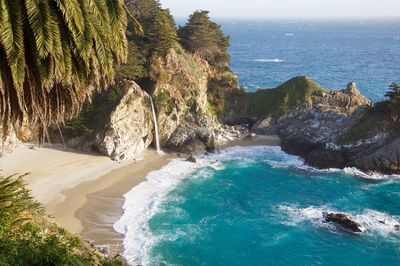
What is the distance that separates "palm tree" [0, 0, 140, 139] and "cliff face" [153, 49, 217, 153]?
40087 millimetres

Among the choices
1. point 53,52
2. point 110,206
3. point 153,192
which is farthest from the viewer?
point 153,192

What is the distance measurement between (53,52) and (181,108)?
45.1 m

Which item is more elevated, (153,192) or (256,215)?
(153,192)

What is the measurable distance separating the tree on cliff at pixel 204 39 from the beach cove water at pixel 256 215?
64.7ft

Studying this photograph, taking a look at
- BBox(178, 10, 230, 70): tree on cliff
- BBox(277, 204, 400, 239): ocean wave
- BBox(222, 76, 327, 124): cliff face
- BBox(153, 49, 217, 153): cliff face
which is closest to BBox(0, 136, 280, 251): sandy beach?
BBox(153, 49, 217, 153): cliff face

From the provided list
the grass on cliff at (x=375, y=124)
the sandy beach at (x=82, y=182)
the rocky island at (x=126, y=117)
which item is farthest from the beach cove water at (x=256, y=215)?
the grass on cliff at (x=375, y=124)

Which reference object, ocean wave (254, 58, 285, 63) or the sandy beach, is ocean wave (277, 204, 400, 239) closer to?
the sandy beach

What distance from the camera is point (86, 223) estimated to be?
35.0 metres

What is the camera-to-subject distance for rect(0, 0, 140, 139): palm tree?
10312mm

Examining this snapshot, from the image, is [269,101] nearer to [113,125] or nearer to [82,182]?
[113,125]

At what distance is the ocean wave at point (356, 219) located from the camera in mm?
35594

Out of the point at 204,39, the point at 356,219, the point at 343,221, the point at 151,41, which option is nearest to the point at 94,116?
the point at 151,41

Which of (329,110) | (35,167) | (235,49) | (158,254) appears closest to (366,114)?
(329,110)

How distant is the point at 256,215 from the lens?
3859 cm
